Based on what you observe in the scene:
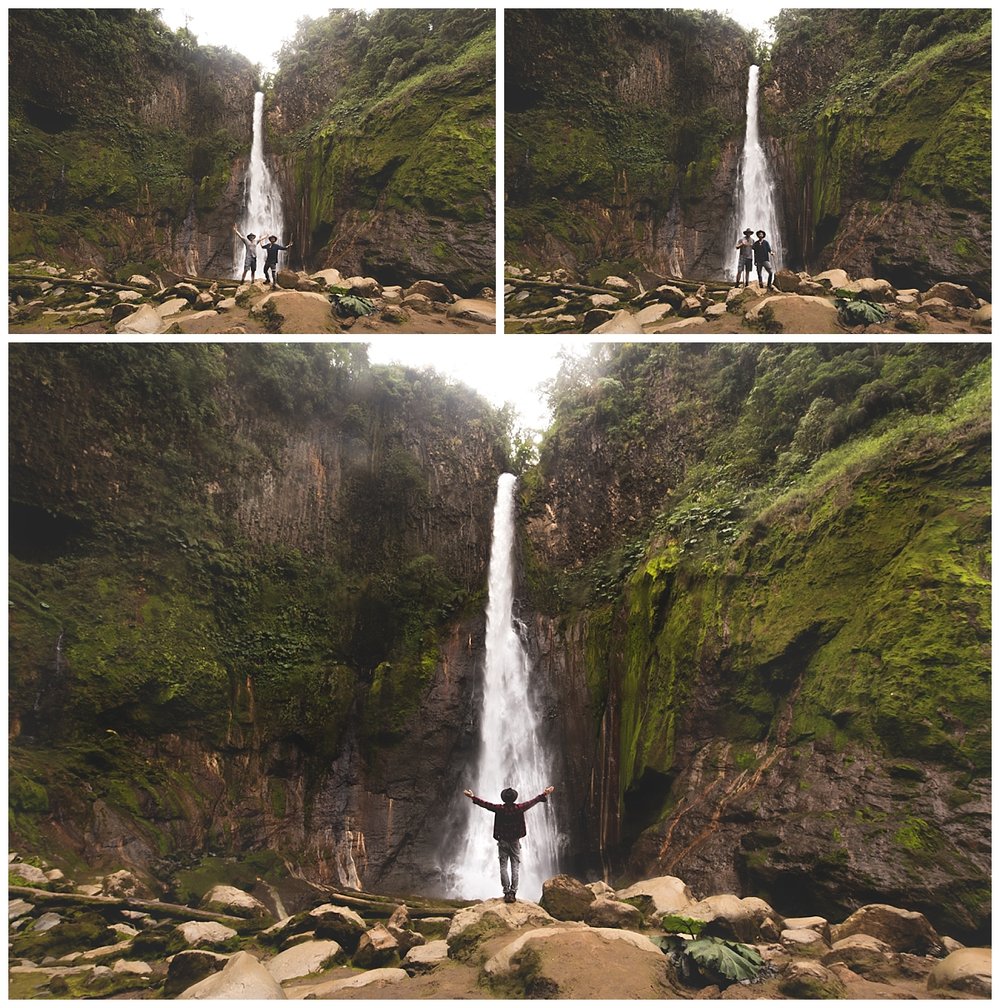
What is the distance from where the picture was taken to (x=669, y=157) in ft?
34.3

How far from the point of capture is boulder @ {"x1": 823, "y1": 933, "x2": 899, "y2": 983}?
5688mm

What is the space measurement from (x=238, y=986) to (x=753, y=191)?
11.5m

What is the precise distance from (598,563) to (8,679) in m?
8.13

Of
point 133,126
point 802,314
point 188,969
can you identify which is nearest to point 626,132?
point 802,314

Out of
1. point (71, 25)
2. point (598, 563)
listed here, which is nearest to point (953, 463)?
point (598, 563)

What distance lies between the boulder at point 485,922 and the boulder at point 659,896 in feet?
3.16

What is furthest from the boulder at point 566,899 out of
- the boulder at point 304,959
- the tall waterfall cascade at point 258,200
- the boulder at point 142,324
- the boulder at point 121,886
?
the tall waterfall cascade at point 258,200

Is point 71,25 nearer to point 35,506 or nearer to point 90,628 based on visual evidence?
point 35,506

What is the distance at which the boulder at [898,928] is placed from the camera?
5824mm

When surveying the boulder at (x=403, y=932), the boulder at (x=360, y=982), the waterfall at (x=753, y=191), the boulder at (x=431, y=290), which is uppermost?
the waterfall at (x=753, y=191)

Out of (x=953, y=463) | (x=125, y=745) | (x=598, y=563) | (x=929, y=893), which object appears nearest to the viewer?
(x=929, y=893)

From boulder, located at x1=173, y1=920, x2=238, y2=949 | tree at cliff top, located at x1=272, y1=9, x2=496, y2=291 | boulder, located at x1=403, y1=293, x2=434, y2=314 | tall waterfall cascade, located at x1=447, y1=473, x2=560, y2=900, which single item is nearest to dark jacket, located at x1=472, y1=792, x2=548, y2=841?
boulder, located at x1=173, y1=920, x2=238, y2=949

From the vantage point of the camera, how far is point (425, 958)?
650 cm

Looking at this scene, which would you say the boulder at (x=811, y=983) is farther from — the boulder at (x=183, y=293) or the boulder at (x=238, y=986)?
the boulder at (x=183, y=293)
